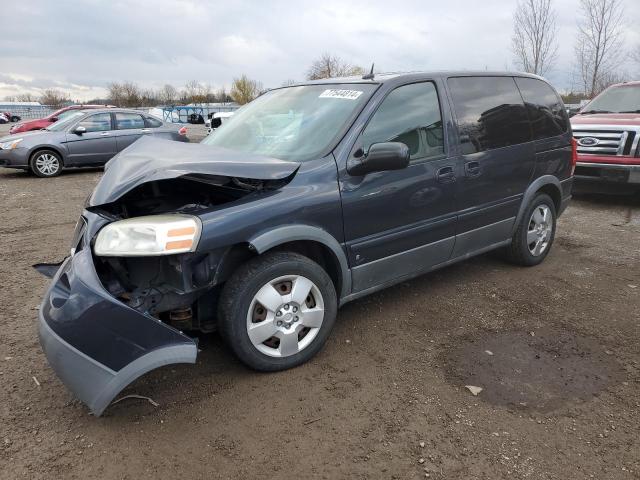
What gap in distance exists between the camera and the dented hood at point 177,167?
266 centimetres

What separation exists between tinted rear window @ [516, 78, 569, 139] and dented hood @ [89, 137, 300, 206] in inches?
109

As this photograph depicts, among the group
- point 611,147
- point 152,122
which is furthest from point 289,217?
point 152,122

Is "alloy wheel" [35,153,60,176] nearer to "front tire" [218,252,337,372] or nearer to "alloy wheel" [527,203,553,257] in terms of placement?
"front tire" [218,252,337,372]

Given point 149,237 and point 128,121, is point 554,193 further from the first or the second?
point 128,121

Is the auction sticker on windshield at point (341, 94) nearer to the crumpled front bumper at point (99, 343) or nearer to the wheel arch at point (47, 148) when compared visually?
the crumpled front bumper at point (99, 343)

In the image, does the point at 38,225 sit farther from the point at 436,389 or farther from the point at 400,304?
the point at 436,389

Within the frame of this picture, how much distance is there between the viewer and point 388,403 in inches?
108

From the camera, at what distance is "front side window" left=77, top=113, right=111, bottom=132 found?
11.6 metres

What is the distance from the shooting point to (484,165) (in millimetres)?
4023

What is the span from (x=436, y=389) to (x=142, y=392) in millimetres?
1731

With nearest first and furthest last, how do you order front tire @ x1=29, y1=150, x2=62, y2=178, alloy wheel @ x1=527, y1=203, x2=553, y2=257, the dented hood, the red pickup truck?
the dented hood, alloy wheel @ x1=527, y1=203, x2=553, y2=257, the red pickup truck, front tire @ x1=29, y1=150, x2=62, y2=178

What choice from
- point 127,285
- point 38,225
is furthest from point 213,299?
point 38,225

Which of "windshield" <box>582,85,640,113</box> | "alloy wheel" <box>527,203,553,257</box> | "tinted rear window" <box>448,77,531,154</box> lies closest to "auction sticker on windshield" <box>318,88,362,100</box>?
"tinted rear window" <box>448,77,531,154</box>

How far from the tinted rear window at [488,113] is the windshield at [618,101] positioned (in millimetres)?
5246
